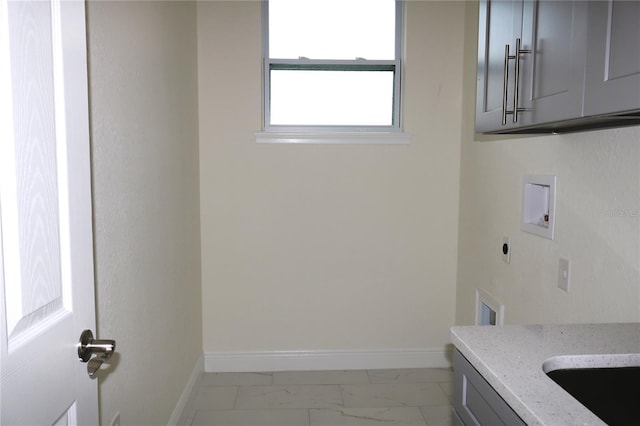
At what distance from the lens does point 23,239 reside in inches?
32.0

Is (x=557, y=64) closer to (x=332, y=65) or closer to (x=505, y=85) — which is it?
(x=505, y=85)

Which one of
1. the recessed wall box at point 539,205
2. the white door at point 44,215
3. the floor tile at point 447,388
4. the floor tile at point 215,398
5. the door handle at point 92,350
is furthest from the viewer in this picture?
the floor tile at point 447,388

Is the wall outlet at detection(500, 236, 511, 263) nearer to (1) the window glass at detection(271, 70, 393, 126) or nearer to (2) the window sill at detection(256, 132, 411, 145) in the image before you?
(2) the window sill at detection(256, 132, 411, 145)

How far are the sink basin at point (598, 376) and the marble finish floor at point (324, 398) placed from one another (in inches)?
66.9

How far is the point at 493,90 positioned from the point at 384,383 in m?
2.12

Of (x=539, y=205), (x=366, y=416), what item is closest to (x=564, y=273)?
(x=539, y=205)

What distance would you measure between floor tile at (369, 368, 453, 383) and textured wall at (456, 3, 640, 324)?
1.36 feet

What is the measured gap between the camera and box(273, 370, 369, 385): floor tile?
10.4 ft

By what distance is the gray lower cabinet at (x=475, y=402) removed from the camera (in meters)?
1.04

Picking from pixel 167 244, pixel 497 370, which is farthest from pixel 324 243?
pixel 497 370

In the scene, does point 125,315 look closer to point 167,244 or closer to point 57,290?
point 167,244

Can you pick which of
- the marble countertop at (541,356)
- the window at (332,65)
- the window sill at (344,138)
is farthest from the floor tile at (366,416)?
the window at (332,65)

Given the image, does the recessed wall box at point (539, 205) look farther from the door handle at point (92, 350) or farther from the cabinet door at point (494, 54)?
the door handle at point (92, 350)

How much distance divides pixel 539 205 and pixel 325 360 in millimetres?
1805
